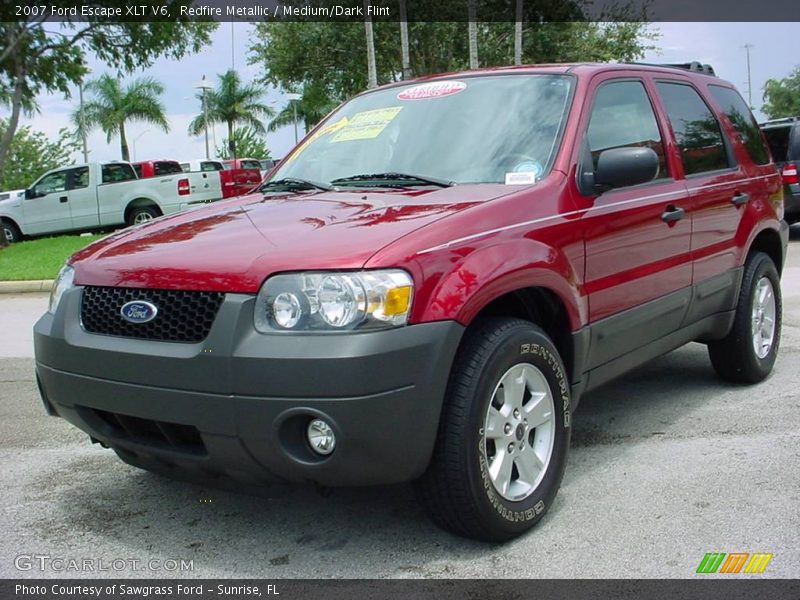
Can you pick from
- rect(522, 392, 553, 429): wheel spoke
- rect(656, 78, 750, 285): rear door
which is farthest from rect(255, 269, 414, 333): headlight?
rect(656, 78, 750, 285): rear door

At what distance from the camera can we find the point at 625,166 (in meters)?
3.70

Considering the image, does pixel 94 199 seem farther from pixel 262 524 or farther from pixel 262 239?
pixel 262 239

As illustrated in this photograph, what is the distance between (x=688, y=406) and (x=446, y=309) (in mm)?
2664

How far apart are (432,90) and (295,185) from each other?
82 centimetres

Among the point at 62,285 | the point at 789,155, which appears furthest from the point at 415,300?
the point at 789,155

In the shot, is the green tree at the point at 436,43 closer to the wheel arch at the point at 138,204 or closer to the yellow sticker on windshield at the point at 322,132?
the wheel arch at the point at 138,204

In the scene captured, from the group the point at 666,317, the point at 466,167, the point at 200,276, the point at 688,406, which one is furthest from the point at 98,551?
the point at 688,406

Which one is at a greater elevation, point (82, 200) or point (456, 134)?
point (456, 134)

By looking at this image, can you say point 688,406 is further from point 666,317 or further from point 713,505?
point 713,505

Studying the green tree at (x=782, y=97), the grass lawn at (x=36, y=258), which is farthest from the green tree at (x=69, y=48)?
the green tree at (x=782, y=97)

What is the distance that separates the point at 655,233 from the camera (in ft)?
Answer: 13.9

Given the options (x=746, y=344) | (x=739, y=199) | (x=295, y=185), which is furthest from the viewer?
(x=746, y=344)

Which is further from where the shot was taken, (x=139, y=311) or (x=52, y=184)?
(x=52, y=184)

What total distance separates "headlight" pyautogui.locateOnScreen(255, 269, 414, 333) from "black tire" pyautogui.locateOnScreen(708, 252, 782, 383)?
118 inches
